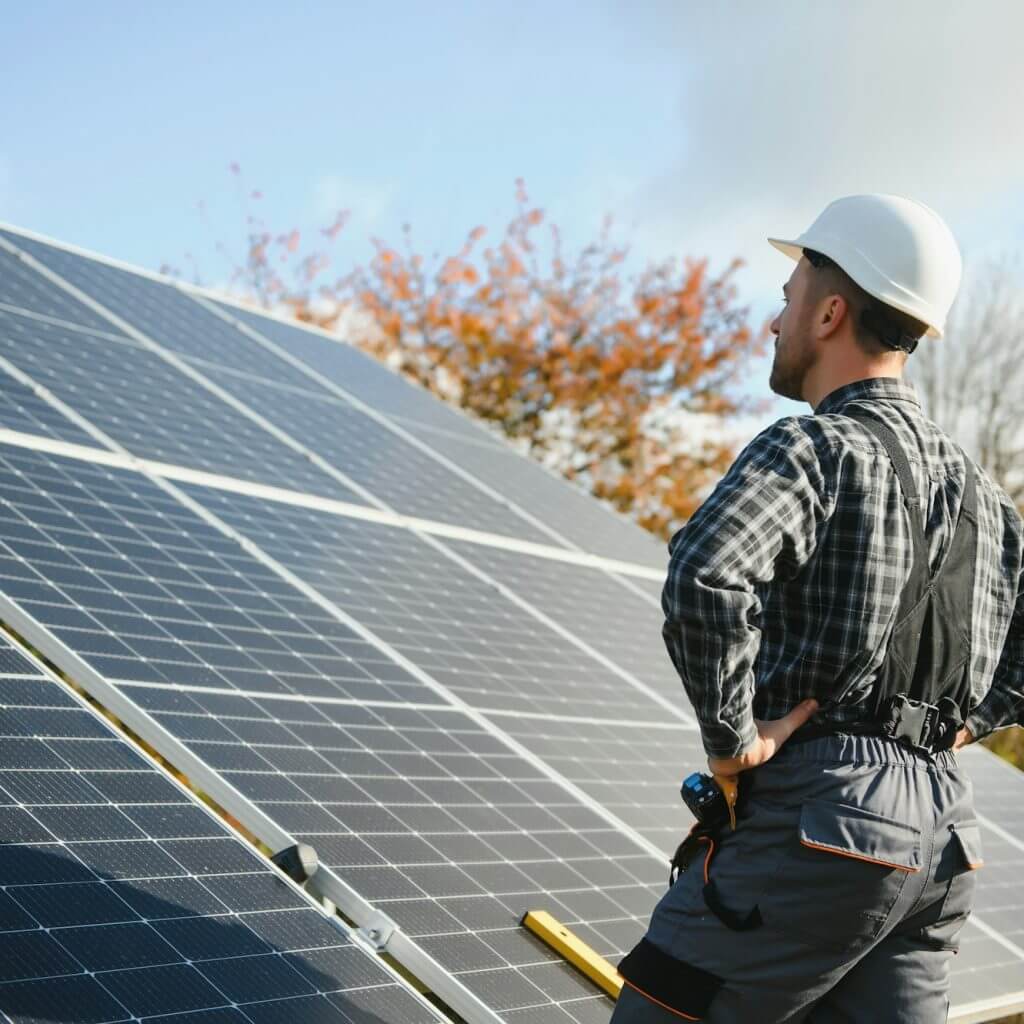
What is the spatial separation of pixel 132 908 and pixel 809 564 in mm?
1992

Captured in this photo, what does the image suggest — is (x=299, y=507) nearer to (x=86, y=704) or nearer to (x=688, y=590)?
(x=86, y=704)

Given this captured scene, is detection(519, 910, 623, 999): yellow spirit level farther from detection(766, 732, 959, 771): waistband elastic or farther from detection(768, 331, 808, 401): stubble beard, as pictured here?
detection(768, 331, 808, 401): stubble beard

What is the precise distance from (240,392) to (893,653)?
6.80 metres

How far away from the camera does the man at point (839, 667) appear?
3.07m

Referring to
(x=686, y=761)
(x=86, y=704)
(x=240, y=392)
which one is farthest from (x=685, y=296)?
(x=86, y=704)

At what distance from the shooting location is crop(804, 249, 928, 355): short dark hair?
352cm

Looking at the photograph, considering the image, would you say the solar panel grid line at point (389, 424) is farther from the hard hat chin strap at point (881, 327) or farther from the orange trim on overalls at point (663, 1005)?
the orange trim on overalls at point (663, 1005)

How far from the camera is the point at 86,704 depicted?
4336mm

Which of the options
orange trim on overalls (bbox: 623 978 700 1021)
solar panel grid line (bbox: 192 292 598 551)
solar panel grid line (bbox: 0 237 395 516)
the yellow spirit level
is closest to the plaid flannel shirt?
orange trim on overalls (bbox: 623 978 700 1021)

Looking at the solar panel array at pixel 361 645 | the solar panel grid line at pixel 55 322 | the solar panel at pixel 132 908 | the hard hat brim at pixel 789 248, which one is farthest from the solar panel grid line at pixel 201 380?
the hard hat brim at pixel 789 248

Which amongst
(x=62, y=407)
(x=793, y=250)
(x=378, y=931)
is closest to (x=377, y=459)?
(x=62, y=407)

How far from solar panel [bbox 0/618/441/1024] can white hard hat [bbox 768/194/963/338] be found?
7.80ft

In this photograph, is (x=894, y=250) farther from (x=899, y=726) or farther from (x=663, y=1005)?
(x=663, y=1005)

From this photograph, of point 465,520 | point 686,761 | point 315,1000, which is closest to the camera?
point 315,1000
